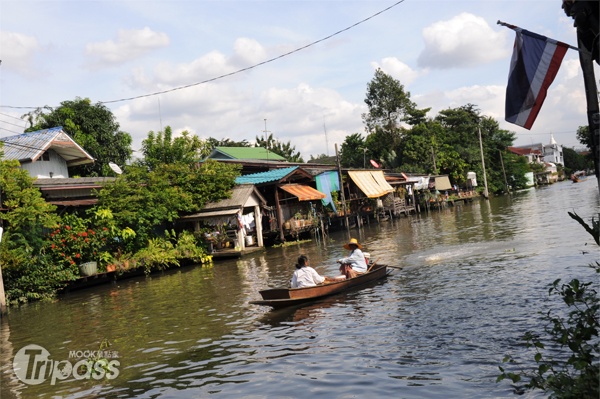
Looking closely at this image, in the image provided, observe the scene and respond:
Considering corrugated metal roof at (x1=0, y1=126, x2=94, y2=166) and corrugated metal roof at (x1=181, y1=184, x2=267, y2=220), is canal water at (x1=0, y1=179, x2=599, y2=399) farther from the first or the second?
corrugated metal roof at (x1=0, y1=126, x2=94, y2=166)

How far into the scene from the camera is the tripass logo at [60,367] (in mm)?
10008

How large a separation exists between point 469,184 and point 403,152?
11.0 metres

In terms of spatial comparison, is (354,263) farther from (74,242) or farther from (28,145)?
(28,145)

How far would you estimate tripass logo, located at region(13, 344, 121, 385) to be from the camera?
10008 mm

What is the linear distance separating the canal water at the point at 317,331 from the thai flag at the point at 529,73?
88.9 inches

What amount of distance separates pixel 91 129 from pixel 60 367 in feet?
88.0

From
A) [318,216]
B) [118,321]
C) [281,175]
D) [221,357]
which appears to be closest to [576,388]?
[221,357]

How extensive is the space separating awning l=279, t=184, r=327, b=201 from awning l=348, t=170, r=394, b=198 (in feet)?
18.6

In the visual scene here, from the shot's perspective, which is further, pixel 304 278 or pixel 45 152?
pixel 45 152

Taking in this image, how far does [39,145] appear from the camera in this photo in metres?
26.9

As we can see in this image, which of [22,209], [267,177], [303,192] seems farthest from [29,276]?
[303,192]

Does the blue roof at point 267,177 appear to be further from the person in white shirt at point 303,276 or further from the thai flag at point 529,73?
the thai flag at point 529,73

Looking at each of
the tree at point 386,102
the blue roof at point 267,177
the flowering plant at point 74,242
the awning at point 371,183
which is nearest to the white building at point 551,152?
the tree at point 386,102

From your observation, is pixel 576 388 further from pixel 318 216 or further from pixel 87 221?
pixel 318 216
